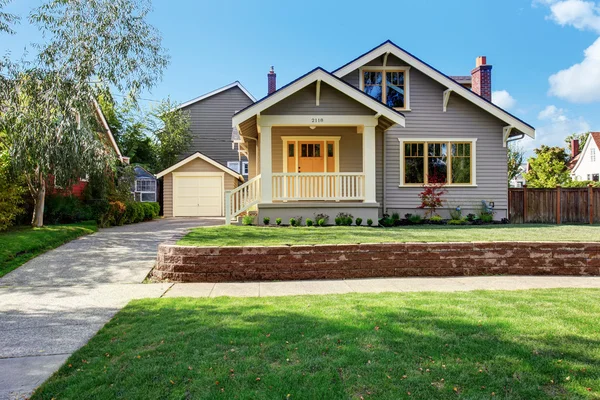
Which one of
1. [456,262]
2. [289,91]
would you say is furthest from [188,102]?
[456,262]

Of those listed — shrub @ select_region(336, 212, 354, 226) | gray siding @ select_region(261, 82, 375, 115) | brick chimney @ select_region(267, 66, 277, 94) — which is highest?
brick chimney @ select_region(267, 66, 277, 94)

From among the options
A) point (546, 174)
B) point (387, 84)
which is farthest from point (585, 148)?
point (387, 84)

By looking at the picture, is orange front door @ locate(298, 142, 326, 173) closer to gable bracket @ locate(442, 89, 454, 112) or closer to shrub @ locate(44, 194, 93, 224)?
gable bracket @ locate(442, 89, 454, 112)

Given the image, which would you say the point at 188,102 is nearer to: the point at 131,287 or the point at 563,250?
the point at 131,287

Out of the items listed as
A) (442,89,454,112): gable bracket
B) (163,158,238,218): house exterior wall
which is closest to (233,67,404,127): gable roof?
(442,89,454,112): gable bracket

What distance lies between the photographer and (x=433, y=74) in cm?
1436

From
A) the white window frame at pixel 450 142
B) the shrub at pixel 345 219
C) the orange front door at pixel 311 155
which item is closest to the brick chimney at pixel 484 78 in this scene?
the white window frame at pixel 450 142

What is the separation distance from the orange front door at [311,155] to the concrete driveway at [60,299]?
6294 millimetres

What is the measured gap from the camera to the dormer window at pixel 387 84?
48.6 feet

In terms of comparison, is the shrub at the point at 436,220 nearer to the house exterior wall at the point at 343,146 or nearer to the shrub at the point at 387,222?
the shrub at the point at 387,222

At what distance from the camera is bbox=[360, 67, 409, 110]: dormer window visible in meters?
14.8

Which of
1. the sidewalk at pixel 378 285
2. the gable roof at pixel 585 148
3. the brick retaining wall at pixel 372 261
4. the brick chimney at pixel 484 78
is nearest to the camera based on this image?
the sidewalk at pixel 378 285

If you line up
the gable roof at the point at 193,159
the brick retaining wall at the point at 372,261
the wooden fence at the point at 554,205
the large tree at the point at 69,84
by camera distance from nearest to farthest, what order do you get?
1. the brick retaining wall at the point at 372,261
2. the large tree at the point at 69,84
3. the wooden fence at the point at 554,205
4. the gable roof at the point at 193,159

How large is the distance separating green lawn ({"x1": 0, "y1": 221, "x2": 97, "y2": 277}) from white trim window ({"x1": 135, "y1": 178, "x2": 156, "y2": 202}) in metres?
11.3
